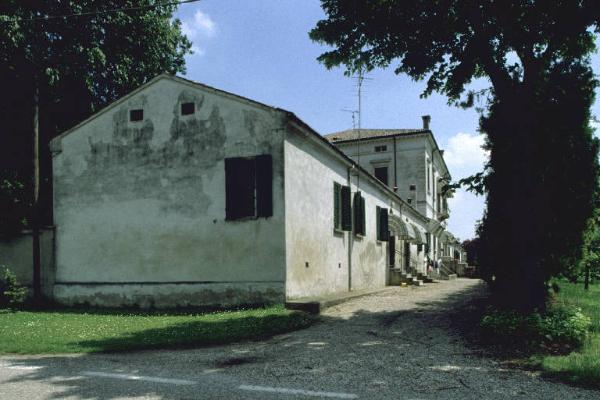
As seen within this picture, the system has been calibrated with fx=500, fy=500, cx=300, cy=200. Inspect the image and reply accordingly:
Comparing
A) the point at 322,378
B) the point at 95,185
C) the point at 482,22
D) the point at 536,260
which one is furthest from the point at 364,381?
the point at 95,185

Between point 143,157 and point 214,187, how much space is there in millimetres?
2677

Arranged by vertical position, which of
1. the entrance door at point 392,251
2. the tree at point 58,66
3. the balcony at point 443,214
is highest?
the tree at point 58,66

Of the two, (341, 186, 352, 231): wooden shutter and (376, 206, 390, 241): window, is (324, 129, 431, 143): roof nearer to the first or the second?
(376, 206, 390, 241): window

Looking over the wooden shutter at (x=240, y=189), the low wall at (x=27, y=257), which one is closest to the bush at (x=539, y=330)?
the wooden shutter at (x=240, y=189)

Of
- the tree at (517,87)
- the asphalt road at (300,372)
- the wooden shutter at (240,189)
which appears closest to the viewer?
the asphalt road at (300,372)

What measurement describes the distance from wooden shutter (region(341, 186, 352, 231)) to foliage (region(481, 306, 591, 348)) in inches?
351

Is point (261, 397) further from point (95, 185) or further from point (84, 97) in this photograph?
point (84, 97)

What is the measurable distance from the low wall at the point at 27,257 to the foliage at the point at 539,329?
13246 mm

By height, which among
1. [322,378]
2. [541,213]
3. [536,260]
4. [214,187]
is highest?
[214,187]

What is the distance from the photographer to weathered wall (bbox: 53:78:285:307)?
13711mm

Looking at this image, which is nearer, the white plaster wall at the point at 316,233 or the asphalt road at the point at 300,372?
the asphalt road at the point at 300,372

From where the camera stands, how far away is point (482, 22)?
9.90 m

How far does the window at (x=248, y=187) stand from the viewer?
13617 mm

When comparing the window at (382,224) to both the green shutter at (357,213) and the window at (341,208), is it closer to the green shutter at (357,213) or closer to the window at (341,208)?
the green shutter at (357,213)
